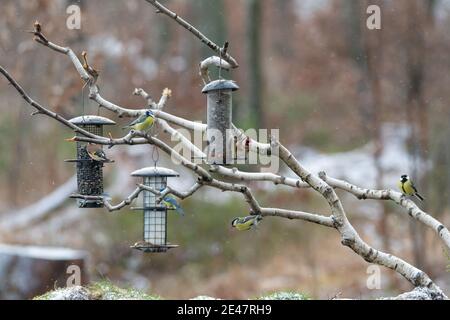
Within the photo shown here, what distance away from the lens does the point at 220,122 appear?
19.2ft

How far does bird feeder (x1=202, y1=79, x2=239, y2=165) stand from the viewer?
5730mm

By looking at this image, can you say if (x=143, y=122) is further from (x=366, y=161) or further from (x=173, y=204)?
(x=366, y=161)

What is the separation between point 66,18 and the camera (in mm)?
14516

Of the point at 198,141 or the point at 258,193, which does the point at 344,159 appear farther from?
the point at 198,141

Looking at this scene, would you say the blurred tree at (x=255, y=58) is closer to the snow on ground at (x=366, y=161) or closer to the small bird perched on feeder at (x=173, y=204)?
the snow on ground at (x=366, y=161)

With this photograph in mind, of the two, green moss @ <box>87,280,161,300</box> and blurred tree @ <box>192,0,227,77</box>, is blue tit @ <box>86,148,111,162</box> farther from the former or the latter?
blurred tree @ <box>192,0,227,77</box>

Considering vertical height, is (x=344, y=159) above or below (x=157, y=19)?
below

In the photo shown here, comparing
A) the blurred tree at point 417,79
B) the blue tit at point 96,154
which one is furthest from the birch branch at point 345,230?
the blurred tree at point 417,79

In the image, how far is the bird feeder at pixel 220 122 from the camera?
18.8 ft

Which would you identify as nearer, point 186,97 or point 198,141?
point 198,141

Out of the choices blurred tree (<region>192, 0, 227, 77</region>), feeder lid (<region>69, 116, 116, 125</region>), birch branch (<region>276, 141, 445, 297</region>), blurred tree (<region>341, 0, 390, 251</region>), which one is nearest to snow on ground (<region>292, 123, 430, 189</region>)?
blurred tree (<region>341, 0, 390, 251</region>)
